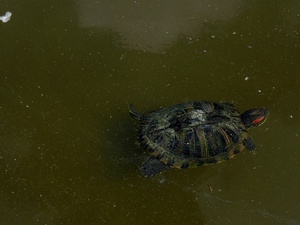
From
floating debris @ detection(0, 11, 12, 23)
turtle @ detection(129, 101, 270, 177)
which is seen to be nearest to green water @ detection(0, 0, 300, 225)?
floating debris @ detection(0, 11, 12, 23)

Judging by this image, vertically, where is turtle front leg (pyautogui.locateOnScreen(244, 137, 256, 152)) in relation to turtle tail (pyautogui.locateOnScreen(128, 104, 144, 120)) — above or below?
below

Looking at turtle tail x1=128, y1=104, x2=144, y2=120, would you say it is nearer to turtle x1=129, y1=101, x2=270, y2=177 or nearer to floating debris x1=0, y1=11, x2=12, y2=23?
turtle x1=129, y1=101, x2=270, y2=177

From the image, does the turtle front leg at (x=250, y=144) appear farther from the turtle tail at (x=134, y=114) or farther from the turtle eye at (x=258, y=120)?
the turtle tail at (x=134, y=114)

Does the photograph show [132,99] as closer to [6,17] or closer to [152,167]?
[152,167]

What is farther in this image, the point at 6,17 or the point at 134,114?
the point at 6,17

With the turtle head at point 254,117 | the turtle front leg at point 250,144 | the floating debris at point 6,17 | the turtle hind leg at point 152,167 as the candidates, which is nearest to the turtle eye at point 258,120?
the turtle head at point 254,117

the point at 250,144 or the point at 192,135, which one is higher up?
the point at 192,135

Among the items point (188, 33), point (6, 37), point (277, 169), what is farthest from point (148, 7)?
point (277, 169)

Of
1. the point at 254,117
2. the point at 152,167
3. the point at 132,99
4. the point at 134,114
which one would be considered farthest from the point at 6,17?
the point at 254,117
